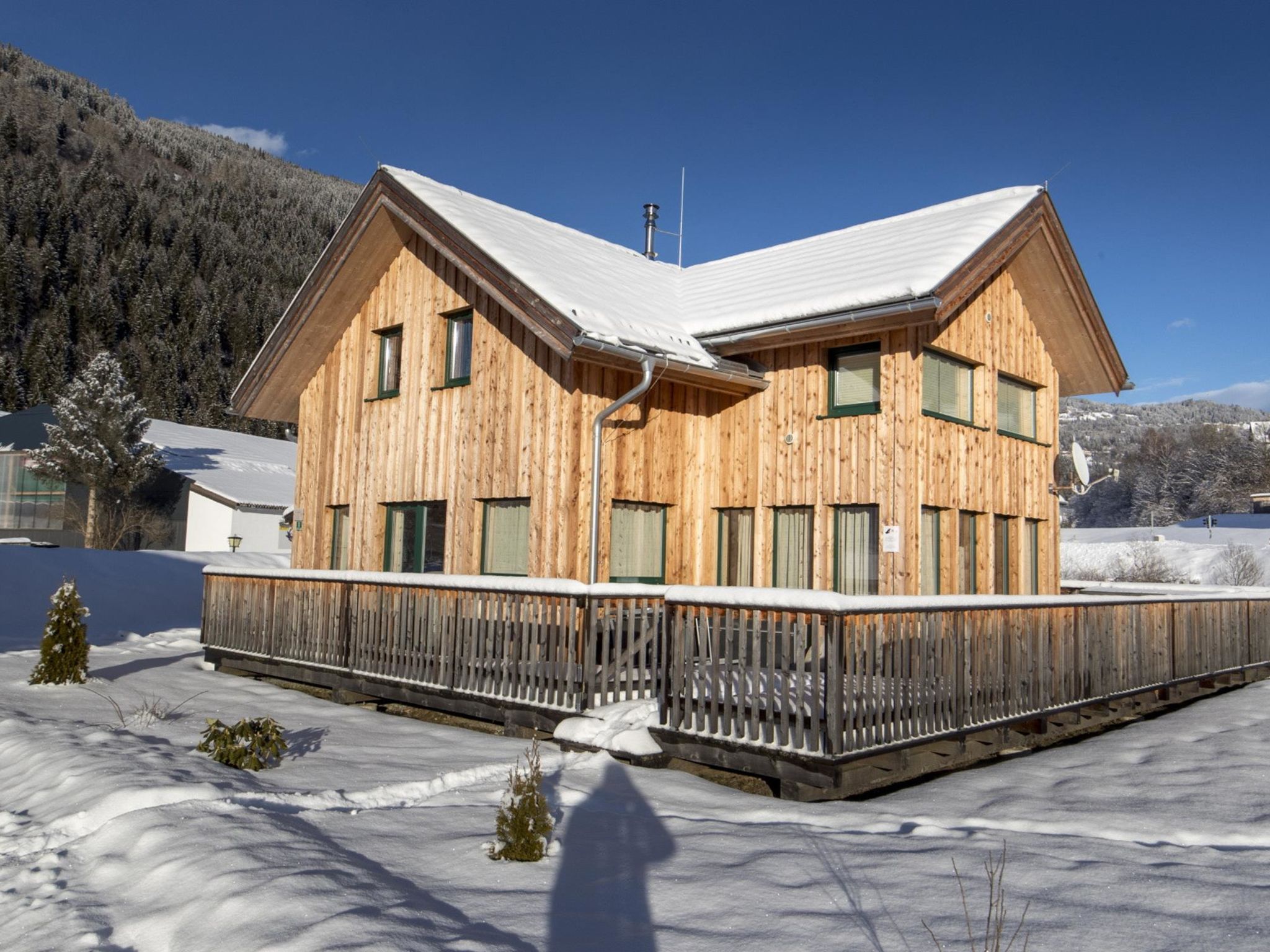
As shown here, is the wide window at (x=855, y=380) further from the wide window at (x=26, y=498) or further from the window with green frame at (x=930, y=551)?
the wide window at (x=26, y=498)

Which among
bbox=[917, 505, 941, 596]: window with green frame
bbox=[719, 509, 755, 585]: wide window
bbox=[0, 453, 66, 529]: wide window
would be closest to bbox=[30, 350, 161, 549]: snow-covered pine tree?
bbox=[0, 453, 66, 529]: wide window

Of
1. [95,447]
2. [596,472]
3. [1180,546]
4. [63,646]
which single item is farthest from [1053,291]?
[1180,546]

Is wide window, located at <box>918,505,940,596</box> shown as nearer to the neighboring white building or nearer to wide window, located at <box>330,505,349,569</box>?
wide window, located at <box>330,505,349,569</box>

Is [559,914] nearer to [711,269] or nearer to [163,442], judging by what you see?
[711,269]

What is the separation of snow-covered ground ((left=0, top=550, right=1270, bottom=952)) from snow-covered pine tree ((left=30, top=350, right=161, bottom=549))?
2832cm

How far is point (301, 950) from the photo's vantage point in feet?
12.8

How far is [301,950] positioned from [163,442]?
40781 millimetres

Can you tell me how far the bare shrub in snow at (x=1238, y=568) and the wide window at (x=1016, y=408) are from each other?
27125 mm

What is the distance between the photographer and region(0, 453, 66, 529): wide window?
36500 millimetres

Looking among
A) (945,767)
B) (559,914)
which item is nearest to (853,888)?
(559,914)

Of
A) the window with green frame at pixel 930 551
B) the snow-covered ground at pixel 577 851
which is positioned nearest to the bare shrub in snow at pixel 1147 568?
the window with green frame at pixel 930 551

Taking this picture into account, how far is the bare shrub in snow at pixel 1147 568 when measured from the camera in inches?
1484

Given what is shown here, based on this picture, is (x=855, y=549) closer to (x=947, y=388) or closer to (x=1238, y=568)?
(x=947, y=388)

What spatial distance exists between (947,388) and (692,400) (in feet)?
11.0
